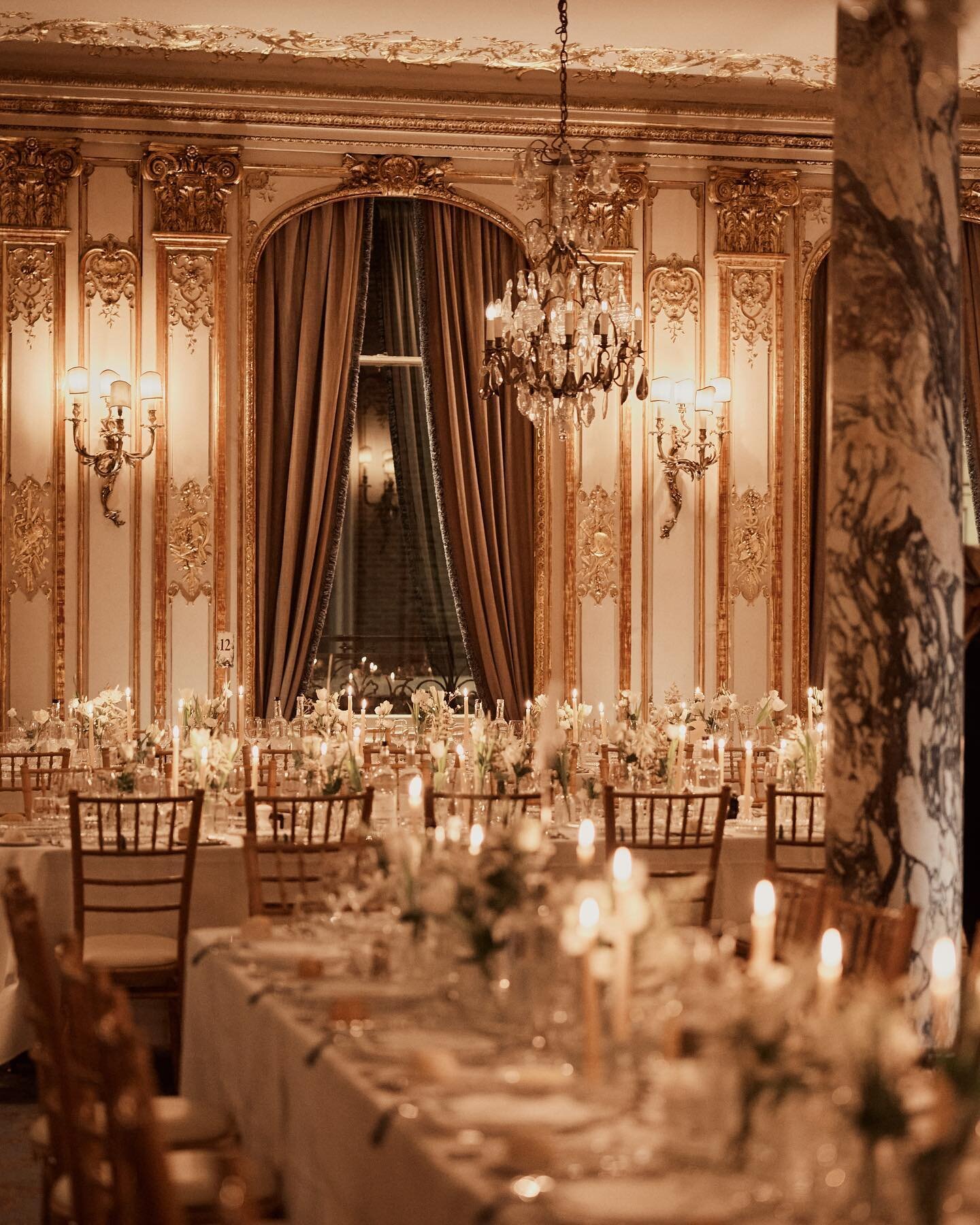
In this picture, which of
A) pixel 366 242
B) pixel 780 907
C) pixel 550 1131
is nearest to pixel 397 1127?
pixel 550 1131

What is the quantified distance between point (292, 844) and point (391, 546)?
18.4ft

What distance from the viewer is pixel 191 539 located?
10.0 m

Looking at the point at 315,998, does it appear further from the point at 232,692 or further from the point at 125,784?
the point at 232,692

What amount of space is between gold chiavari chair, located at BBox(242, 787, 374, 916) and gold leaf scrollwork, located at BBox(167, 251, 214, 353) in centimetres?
413

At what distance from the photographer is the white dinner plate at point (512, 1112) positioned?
2.75 metres

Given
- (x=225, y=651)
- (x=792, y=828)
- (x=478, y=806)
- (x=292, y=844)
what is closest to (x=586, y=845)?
(x=292, y=844)

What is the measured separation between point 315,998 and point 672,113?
7.96 meters

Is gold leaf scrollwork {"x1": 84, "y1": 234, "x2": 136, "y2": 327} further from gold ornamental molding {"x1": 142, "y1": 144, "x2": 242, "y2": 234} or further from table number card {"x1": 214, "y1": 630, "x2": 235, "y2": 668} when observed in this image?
table number card {"x1": 214, "y1": 630, "x2": 235, "y2": 668}

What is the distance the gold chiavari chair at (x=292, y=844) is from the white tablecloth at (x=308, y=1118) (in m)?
0.48

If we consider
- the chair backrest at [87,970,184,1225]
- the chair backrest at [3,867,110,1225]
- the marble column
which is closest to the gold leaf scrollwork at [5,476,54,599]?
the chair backrest at [3,867,110,1225]

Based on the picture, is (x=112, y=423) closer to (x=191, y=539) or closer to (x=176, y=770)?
(x=191, y=539)

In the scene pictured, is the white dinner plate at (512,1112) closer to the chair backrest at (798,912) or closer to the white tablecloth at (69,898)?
the chair backrest at (798,912)

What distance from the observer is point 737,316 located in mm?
10531

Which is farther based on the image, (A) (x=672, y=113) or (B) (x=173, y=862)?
(A) (x=672, y=113)
